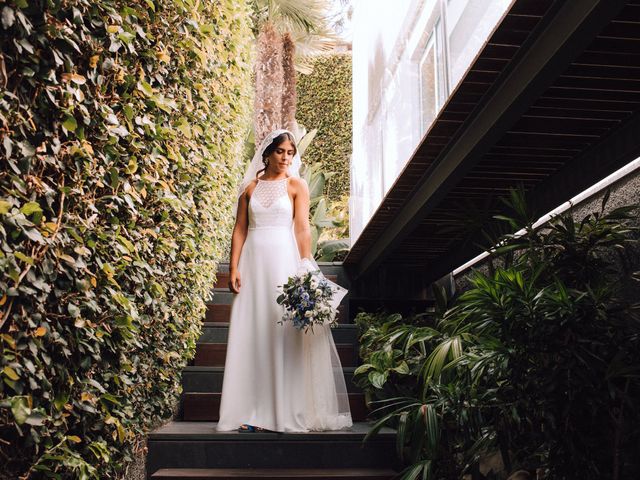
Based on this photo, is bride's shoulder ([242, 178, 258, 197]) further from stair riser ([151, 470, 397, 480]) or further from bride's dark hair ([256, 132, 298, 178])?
stair riser ([151, 470, 397, 480])

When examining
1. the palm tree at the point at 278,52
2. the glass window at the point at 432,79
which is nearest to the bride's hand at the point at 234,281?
the glass window at the point at 432,79

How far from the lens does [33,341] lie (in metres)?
2.00

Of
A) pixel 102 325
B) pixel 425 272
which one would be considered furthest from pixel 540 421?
pixel 425 272

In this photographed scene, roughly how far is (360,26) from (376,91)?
4.51ft

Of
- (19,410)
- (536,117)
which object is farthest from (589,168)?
(19,410)

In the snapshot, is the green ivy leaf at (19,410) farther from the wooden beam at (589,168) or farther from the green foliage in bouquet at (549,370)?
the wooden beam at (589,168)

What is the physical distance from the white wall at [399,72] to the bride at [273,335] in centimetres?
76

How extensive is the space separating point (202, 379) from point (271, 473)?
142cm

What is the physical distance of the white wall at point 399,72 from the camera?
3.19m

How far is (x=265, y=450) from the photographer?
4.32 metres

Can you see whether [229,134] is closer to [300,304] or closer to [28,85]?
[300,304]

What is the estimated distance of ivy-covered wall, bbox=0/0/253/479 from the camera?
6.23 ft

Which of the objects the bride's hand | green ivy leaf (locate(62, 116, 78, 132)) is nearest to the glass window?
the bride's hand

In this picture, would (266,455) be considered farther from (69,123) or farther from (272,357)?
(69,123)
